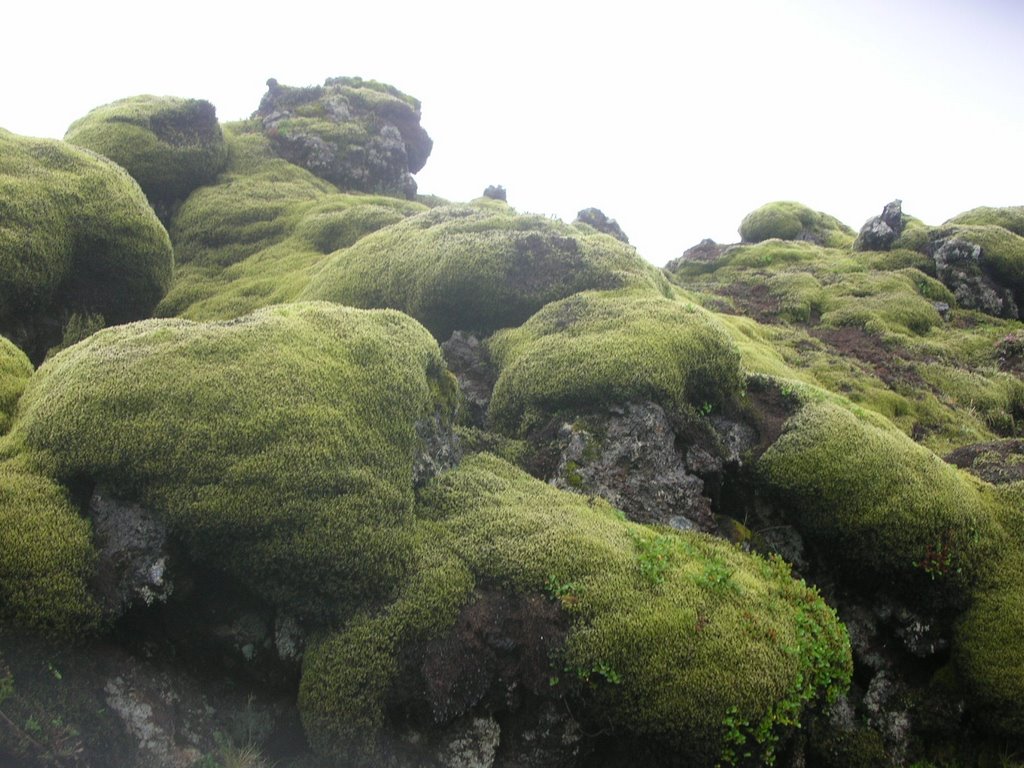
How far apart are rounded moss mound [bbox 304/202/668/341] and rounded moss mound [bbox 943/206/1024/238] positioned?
98.0 feet

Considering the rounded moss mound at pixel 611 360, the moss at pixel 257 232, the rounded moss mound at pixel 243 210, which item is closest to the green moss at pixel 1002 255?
the rounded moss mound at pixel 611 360

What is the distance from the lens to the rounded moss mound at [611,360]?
468 inches

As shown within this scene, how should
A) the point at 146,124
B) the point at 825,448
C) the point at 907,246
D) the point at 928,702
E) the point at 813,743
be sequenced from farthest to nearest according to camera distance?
the point at 907,246
the point at 146,124
the point at 825,448
the point at 928,702
the point at 813,743

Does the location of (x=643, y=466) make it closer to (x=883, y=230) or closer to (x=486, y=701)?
(x=486, y=701)

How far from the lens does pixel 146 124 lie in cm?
2583

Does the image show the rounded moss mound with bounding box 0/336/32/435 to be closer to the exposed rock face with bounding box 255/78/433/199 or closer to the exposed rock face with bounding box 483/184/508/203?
the exposed rock face with bounding box 255/78/433/199

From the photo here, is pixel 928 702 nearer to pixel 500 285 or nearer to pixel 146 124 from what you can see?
pixel 500 285

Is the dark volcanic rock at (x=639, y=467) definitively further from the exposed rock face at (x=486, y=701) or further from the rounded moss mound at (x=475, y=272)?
the rounded moss mound at (x=475, y=272)

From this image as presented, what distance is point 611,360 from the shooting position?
1216 centimetres

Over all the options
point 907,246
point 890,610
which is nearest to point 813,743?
point 890,610

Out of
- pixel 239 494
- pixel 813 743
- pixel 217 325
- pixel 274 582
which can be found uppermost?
pixel 217 325

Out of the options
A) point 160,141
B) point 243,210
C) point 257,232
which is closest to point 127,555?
point 257,232

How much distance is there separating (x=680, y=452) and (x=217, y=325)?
7.47 metres

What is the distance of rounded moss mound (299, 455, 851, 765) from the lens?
712 cm
